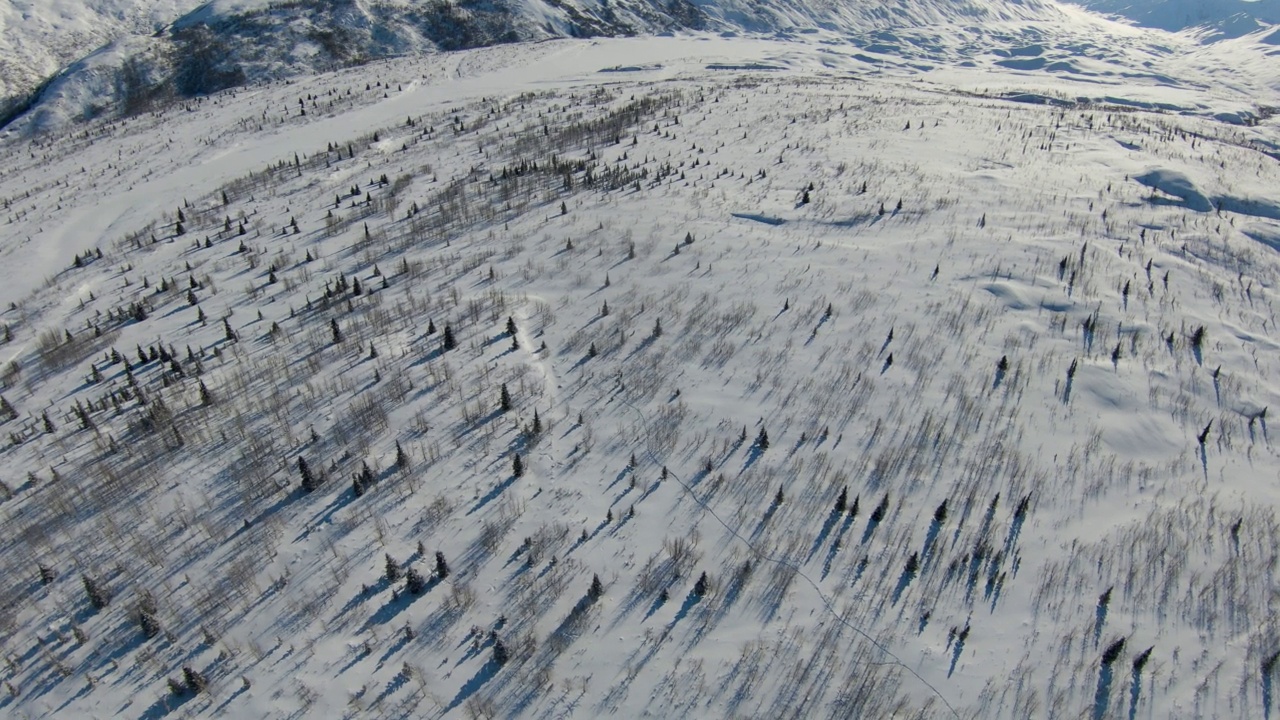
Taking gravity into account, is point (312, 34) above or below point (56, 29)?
below

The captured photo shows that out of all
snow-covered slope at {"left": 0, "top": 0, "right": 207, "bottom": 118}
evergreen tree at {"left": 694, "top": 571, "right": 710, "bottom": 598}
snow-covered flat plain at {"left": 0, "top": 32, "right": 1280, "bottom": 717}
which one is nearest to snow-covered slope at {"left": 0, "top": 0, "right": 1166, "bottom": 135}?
snow-covered slope at {"left": 0, "top": 0, "right": 207, "bottom": 118}

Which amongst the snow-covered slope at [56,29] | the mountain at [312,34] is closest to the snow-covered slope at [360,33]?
the mountain at [312,34]

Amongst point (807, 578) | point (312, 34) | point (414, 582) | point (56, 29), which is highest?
point (56, 29)

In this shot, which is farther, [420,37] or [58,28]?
[58,28]

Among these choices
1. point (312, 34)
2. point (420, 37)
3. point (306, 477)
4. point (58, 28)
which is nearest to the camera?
point (306, 477)

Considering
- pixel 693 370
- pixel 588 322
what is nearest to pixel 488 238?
pixel 588 322

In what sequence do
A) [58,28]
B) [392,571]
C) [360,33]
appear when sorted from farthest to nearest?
[58,28] → [360,33] → [392,571]

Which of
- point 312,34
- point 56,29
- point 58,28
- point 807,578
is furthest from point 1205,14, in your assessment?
point 56,29

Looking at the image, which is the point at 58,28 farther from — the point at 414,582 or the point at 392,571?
the point at 414,582

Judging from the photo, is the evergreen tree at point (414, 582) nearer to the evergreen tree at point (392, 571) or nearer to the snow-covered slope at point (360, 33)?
the evergreen tree at point (392, 571)

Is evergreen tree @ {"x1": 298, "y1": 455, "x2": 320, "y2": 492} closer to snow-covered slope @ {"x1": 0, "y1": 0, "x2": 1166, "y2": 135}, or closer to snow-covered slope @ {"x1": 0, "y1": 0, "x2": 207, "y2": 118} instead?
snow-covered slope @ {"x1": 0, "y1": 0, "x2": 1166, "y2": 135}
